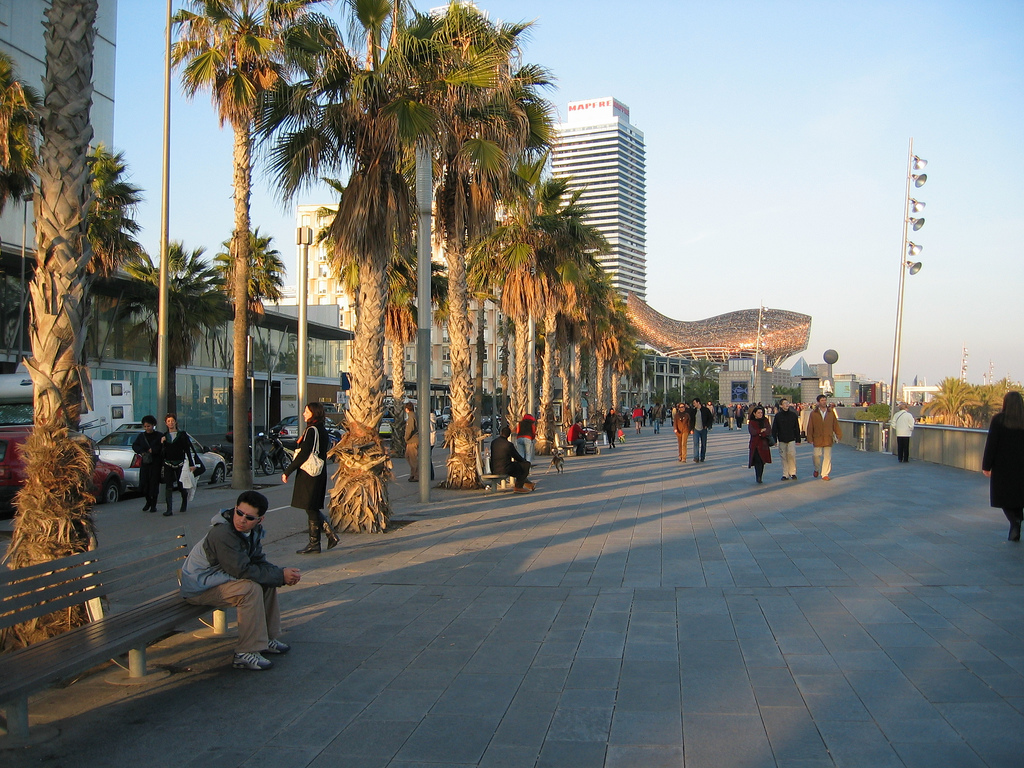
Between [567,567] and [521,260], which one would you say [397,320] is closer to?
[521,260]

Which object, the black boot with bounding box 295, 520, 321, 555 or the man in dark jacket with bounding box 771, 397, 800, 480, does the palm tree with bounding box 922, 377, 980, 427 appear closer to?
the man in dark jacket with bounding box 771, 397, 800, 480

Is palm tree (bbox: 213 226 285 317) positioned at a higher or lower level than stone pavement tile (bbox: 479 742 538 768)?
higher

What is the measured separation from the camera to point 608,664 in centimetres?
535

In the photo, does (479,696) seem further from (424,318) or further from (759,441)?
(759,441)

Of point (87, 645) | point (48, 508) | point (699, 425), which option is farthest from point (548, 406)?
point (87, 645)

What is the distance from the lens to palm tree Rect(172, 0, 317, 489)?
54.4 ft

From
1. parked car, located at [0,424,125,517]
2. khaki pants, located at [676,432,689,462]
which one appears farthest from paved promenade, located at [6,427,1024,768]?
khaki pants, located at [676,432,689,462]

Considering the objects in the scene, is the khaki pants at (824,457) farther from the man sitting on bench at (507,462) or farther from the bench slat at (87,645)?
the bench slat at (87,645)

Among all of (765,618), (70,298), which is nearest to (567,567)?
(765,618)

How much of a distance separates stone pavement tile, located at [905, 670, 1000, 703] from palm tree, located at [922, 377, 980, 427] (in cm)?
3053

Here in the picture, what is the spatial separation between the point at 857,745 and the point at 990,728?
746 millimetres

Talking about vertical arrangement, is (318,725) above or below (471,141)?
below

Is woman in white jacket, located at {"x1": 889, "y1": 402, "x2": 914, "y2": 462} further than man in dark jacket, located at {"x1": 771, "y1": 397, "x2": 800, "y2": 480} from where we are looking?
Yes

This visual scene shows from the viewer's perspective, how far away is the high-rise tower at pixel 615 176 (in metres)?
178
